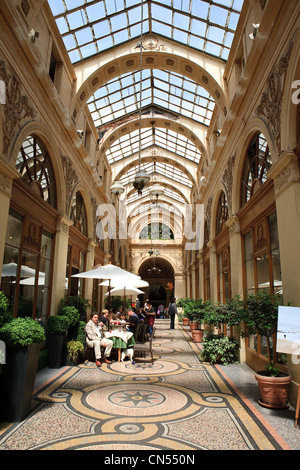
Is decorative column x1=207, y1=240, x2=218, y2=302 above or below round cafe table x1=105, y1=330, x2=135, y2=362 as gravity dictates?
above

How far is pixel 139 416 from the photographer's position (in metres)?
3.48

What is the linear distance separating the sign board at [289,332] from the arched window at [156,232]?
2147 centimetres

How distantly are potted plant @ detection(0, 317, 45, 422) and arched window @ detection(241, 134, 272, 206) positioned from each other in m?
4.77

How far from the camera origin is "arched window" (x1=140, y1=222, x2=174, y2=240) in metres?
25.0

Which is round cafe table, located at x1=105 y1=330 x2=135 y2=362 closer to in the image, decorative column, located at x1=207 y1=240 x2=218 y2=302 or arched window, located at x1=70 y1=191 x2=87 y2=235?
Answer: arched window, located at x1=70 y1=191 x2=87 y2=235

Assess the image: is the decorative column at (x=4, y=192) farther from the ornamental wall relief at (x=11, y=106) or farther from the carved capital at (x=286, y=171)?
the carved capital at (x=286, y=171)

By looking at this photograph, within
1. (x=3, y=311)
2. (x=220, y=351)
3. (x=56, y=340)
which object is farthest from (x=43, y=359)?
Answer: (x=220, y=351)

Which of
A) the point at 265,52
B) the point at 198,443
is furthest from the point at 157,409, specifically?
the point at 265,52

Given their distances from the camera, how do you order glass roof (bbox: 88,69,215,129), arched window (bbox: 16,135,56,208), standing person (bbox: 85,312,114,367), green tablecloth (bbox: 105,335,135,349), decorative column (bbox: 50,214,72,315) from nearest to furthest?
arched window (bbox: 16,135,56,208) < standing person (bbox: 85,312,114,367) < green tablecloth (bbox: 105,335,135,349) < decorative column (bbox: 50,214,72,315) < glass roof (bbox: 88,69,215,129)

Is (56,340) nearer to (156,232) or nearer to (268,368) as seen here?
(268,368)

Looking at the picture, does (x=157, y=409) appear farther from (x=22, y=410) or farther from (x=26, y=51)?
(x=26, y=51)

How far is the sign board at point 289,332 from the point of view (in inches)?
129

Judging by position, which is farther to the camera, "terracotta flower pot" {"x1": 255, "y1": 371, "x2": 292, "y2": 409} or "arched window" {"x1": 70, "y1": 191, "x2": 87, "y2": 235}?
"arched window" {"x1": 70, "y1": 191, "x2": 87, "y2": 235}

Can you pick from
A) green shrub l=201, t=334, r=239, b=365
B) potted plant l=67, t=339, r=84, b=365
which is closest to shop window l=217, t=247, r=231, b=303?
green shrub l=201, t=334, r=239, b=365
